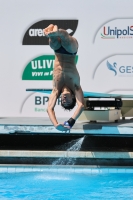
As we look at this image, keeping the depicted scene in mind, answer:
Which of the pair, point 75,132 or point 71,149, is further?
point 71,149

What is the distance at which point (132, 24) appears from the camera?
23.4ft

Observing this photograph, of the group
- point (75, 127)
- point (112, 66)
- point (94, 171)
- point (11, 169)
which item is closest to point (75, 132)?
point (75, 127)

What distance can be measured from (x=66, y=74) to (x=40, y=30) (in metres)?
1.78

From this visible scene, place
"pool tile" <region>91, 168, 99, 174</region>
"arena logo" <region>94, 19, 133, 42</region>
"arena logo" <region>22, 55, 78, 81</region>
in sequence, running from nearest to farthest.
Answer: "pool tile" <region>91, 168, 99, 174</region> < "arena logo" <region>94, 19, 133, 42</region> < "arena logo" <region>22, 55, 78, 81</region>

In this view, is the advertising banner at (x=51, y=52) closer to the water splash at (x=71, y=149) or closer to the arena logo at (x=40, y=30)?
the arena logo at (x=40, y=30)

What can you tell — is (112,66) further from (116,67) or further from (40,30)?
(40,30)

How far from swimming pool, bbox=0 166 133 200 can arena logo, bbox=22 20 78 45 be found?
2243mm

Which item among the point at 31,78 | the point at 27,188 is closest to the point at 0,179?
the point at 27,188

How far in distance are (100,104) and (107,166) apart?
0.92 meters

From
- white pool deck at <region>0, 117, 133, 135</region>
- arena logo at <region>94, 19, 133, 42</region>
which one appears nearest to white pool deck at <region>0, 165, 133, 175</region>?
white pool deck at <region>0, 117, 133, 135</region>

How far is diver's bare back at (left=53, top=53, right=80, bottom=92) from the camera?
568 cm

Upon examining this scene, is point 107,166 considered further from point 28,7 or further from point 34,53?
point 28,7

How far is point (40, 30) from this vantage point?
729 cm

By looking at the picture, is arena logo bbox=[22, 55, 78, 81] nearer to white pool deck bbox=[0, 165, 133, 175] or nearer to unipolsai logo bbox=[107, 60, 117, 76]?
unipolsai logo bbox=[107, 60, 117, 76]
